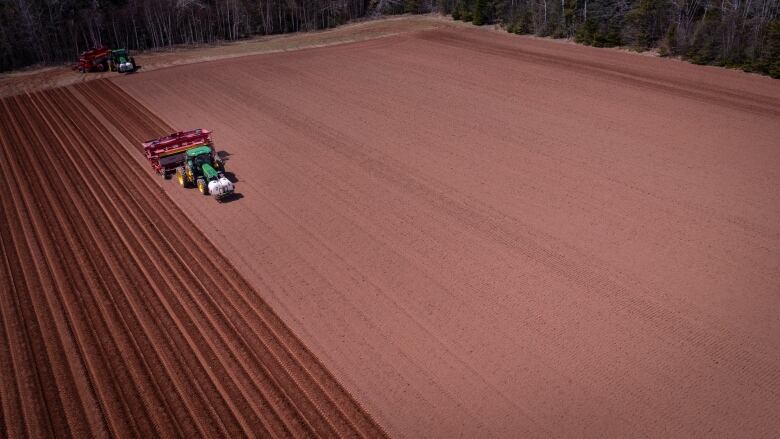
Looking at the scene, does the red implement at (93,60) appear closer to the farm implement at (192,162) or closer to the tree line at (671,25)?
the farm implement at (192,162)

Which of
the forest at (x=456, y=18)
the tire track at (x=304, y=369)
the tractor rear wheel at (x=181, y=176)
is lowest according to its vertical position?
the tire track at (x=304, y=369)

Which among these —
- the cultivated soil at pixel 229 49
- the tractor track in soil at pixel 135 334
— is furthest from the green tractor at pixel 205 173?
the cultivated soil at pixel 229 49

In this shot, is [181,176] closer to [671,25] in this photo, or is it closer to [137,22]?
[137,22]

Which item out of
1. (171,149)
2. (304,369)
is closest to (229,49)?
(171,149)

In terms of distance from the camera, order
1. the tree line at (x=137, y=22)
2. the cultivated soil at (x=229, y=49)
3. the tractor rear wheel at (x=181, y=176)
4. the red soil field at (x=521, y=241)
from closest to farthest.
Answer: the red soil field at (x=521, y=241) → the tractor rear wheel at (x=181, y=176) → the cultivated soil at (x=229, y=49) → the tree line at (x=137, y=22)

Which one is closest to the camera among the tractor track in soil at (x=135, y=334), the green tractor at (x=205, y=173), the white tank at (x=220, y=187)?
the tractor track in soil at (x=135, y=334)

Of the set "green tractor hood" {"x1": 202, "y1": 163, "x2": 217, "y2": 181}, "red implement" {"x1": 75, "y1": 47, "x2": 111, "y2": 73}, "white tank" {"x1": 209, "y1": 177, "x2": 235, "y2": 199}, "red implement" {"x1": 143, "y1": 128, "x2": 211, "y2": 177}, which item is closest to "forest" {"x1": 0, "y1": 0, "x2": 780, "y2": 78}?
"red implement" {"x1": 75, "y1": 47, "x2": 111, "y2": 73}

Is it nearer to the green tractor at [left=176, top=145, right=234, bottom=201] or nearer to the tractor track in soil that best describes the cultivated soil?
the tractor track in soil

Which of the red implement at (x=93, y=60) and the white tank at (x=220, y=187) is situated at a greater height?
the red implement at (x=93, y=60)
